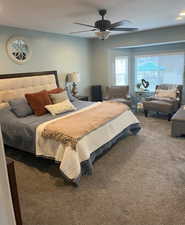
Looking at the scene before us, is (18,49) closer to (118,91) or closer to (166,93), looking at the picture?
(118,91)

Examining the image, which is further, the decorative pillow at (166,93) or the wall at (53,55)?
the decorative pillow at (166,93)

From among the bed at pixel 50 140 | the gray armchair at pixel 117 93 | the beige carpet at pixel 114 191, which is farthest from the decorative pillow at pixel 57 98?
the gray armchair at pixel 117 93

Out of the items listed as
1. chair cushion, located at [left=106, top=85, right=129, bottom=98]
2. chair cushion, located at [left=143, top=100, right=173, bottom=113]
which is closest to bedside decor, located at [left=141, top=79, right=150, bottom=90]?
chair cushion, located at [left=106, top=85, right=129, bottom=98]

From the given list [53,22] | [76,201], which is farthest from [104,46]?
[76,201]

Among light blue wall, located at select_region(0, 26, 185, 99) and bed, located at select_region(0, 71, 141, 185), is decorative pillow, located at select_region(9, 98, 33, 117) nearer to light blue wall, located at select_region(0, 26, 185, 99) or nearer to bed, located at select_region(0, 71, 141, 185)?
bed, located at select_region(0, 71, 141, 185)

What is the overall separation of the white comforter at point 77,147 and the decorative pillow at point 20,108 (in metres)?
0.75

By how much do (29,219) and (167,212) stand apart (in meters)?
1.47

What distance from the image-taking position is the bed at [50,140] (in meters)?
2.52

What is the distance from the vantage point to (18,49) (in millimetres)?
4262

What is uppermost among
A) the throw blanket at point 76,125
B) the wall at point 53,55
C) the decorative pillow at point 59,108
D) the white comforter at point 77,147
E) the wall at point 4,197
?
the wall at point 53,55

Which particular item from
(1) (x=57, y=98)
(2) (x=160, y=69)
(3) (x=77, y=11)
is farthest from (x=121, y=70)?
(3) (x=77, y=11)

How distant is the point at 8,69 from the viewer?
163 inches

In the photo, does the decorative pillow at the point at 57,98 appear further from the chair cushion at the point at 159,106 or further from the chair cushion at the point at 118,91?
the chair cushion at the point at 159,106

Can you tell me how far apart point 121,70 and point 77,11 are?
3813 millimetres
